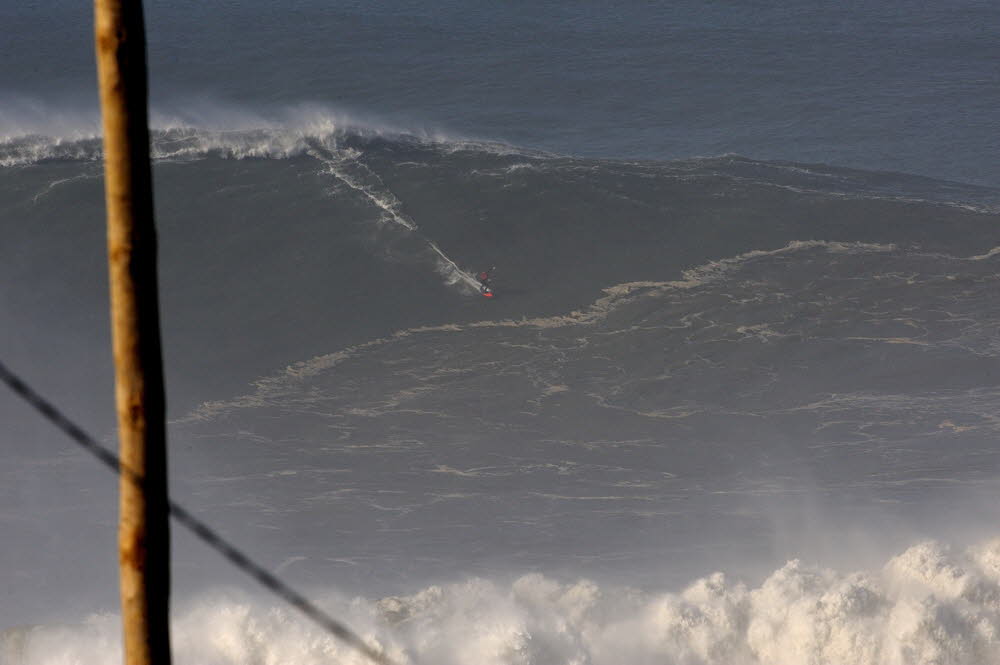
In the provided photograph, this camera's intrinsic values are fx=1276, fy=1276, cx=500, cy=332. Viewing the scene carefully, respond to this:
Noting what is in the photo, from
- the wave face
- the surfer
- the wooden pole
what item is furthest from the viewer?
the surfer

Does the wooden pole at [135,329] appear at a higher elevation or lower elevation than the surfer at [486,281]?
lower

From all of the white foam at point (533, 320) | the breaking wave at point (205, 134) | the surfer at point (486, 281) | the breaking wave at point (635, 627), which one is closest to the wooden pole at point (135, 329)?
the breaking wave at point (635, 627)

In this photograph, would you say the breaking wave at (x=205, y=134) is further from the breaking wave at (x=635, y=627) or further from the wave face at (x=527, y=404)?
the breaking wave at (x=635, y=627)

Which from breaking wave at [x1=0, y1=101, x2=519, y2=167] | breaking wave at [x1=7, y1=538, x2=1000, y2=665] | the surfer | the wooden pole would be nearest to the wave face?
breaking wave at [x1=7, y1=538, x2=1000, y2=665]

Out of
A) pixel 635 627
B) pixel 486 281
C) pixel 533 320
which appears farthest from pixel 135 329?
pixel 486 281

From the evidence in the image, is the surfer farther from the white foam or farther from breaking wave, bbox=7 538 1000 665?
breaking wave, bbox=7 538 1000 665

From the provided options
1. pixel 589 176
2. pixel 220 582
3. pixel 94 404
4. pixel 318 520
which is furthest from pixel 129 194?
pixel 589 176

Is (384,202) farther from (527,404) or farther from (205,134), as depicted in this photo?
(527,404)
